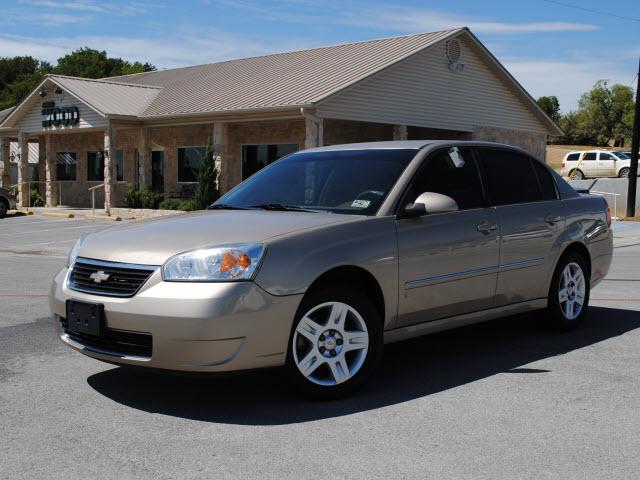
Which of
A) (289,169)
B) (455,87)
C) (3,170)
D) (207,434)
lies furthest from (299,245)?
(3,170)

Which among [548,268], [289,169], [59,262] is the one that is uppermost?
[289,169]

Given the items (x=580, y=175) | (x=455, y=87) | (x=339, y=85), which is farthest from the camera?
(x=580, y=175)

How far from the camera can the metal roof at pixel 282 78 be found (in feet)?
79.1

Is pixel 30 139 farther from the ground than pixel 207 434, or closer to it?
farther from the ground

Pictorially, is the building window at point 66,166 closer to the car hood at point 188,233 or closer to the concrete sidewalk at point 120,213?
the concrete sidewalk at point 120,213

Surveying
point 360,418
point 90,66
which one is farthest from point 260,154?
point 90,66

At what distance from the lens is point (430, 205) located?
5449 millimetres

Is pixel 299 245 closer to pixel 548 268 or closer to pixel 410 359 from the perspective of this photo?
pixel 410 359

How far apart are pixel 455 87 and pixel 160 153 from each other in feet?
37.4

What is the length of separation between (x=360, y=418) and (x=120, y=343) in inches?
60.3

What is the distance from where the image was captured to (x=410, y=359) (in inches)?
247

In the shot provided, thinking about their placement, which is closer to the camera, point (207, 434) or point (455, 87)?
point (207, 434)

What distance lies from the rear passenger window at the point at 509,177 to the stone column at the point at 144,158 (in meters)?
22.9

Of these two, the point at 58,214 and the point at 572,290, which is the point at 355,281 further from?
the point at 58,214
